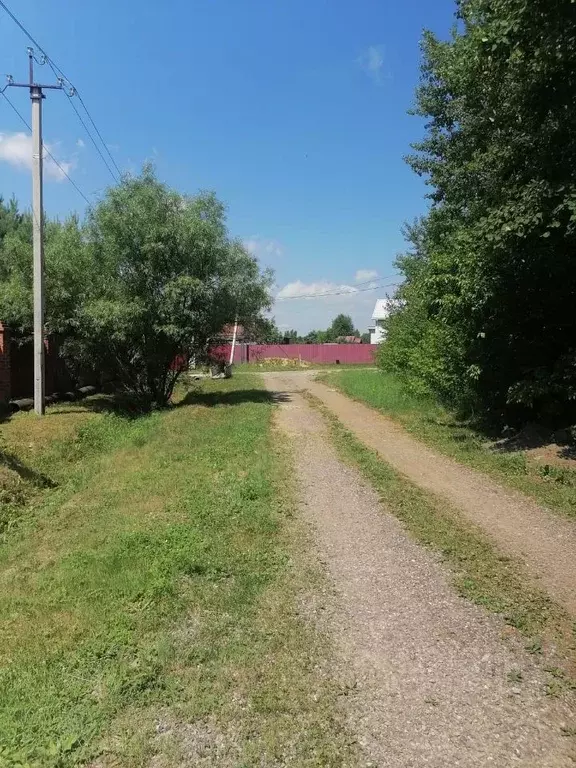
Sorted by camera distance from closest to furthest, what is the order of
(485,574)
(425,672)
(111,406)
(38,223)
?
(425,672) → (485,574) → (38,223) → (111,406)

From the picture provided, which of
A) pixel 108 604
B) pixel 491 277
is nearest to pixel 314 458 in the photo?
pixel 491 277

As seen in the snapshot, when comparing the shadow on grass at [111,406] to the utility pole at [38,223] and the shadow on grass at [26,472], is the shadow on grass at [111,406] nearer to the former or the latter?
the utility pole at [38,223]

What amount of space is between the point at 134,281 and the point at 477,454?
10769 mm

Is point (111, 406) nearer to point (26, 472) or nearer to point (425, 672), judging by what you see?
point (26, 472)

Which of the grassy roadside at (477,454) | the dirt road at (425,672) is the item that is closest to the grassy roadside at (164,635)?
the dirt road at (425,672)

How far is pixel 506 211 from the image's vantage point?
845 centimetres

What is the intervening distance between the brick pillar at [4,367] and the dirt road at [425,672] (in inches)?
433

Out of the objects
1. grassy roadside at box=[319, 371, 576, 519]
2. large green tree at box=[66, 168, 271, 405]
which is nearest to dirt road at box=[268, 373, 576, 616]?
grassy roadside at box=[319, 371, 576, 519]

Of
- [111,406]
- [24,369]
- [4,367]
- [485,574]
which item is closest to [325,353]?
[111,406]

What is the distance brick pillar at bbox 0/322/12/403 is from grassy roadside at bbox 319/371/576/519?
9762mm

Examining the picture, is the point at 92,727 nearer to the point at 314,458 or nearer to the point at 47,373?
the point at 314,458

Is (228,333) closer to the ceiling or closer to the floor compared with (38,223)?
closer to the floor

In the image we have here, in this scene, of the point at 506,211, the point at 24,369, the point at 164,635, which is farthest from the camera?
the point at 24,369

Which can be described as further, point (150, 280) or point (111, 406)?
point (111, 406)
